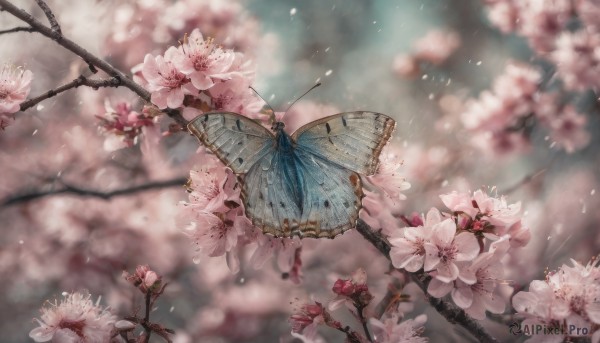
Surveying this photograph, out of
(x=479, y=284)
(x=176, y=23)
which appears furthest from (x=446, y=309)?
(x=176, y=23)

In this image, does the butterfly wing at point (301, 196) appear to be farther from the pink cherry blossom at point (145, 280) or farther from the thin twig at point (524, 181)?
the thin twig at point (524, 181)

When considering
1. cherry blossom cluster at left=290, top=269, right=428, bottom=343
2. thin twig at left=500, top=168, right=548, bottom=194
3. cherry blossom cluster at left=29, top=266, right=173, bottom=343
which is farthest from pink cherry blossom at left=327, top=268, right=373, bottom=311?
thin twig at left=500, top=168, right=548, bottom=194

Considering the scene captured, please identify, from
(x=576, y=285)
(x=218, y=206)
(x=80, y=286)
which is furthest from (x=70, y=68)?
(x=576, y=285)

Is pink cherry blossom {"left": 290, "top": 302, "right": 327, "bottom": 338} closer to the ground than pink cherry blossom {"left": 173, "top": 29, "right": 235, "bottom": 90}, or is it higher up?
closer to the ground

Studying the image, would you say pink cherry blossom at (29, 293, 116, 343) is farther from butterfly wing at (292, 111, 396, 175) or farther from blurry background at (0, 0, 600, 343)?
blurry background at (0, 0, 600, 343)

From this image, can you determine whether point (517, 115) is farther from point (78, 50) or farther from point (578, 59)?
point (78, 50)

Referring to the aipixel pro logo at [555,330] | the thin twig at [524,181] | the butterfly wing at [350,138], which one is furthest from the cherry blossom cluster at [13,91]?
the thin twig at [524,181]
